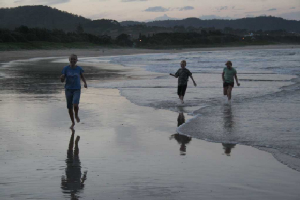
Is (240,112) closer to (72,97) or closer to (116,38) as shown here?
(72,97)

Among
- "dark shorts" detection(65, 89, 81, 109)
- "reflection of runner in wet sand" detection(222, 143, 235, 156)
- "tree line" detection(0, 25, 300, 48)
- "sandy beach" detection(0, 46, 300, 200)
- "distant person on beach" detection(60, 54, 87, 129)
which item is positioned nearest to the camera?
"sandy beach" detection(0, 46, 300, 200)

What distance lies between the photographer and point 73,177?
550 cm

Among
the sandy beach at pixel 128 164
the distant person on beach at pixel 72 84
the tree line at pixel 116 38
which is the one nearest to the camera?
the sandy beach at pixel 128 164

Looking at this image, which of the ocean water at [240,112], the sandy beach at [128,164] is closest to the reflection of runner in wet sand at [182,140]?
the sandy beach at [128,164]

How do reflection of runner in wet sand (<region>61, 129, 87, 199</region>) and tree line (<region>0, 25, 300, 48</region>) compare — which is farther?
tree line (<region>0, 25, 300, 48</region>)

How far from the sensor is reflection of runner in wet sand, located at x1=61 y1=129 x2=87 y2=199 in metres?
5.04

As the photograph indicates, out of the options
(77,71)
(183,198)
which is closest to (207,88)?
(77,71)

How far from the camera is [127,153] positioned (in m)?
6.73

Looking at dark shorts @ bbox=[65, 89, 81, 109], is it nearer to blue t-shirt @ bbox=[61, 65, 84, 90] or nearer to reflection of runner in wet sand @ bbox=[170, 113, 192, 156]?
blue t-shirt @ bbox=[61, 65, 84, 90]

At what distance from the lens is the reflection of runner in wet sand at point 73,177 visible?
5035mm

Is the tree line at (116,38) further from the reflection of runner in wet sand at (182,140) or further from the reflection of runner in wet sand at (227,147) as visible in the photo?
the reflection of runner in wet sand at (227,147)

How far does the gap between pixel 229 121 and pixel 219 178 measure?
15.4ft

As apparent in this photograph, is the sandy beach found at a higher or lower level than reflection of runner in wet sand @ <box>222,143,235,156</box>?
higher

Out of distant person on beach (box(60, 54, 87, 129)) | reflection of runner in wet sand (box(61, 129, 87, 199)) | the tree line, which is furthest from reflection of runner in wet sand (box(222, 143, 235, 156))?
the tree line
